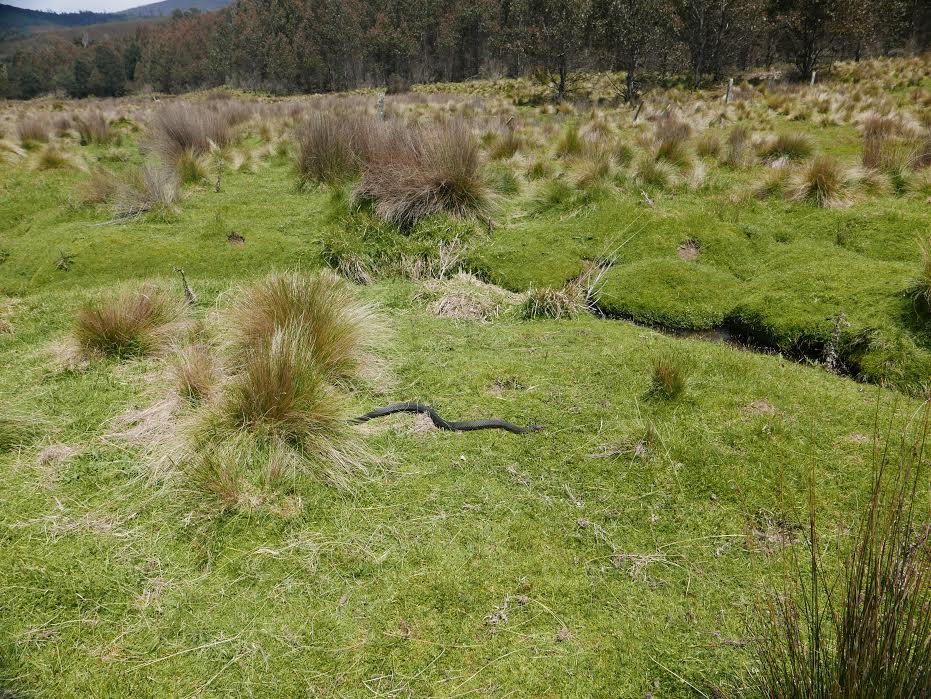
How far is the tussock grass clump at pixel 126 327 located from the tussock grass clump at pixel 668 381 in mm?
3815

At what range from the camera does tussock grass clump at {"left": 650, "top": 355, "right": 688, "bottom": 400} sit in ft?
12.0

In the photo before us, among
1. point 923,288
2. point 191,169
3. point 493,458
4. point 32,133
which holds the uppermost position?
point 32,133

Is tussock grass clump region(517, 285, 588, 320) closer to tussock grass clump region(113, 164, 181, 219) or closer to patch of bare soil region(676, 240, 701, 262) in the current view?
patch of bare soil region(676, 240, 701, 262)

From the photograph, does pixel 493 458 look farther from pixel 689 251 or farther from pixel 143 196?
pixel 143 196

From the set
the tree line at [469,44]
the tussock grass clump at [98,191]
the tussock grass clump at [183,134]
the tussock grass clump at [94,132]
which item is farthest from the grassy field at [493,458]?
the tree line at [469,44]

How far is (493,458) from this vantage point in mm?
3316

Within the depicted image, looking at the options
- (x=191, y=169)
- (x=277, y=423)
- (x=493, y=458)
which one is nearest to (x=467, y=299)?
(x=493, y=458)

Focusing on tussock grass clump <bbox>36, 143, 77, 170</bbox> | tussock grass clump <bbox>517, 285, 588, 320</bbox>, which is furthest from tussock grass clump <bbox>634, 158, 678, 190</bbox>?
tussock grass clump <bbox>36, 143, 77, 170</bbox>

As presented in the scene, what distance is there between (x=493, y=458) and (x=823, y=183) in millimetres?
6124

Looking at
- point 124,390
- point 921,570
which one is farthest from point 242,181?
point 921,570

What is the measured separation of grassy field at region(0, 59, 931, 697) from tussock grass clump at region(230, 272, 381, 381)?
0.85ft

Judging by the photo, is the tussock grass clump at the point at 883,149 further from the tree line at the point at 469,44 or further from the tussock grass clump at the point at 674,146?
the tree line at the point at 469,44

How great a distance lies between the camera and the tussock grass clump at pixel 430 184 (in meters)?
7.16

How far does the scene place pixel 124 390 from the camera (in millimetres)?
3998
